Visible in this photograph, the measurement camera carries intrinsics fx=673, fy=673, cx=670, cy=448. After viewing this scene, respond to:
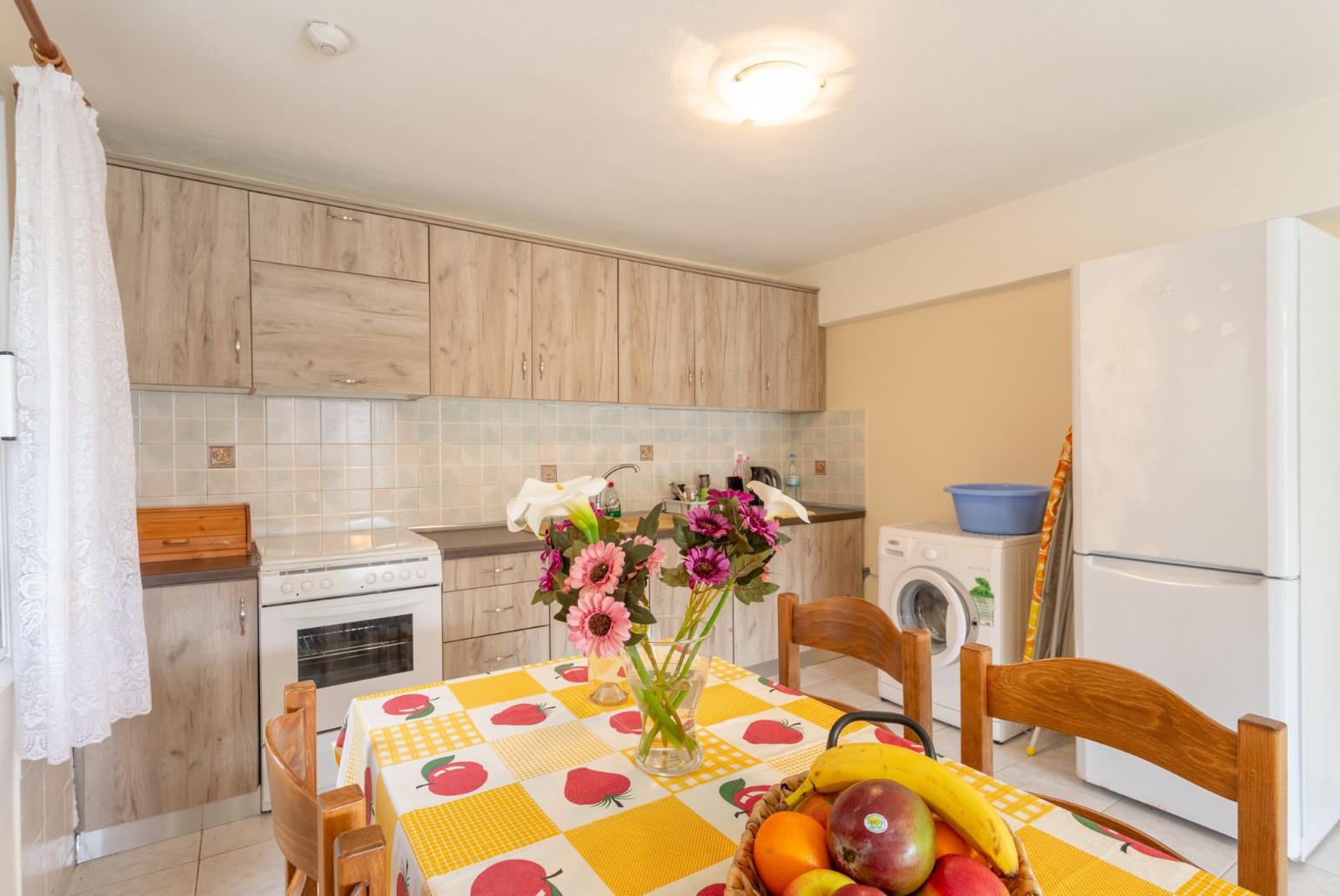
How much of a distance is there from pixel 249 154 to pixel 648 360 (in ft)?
6.11

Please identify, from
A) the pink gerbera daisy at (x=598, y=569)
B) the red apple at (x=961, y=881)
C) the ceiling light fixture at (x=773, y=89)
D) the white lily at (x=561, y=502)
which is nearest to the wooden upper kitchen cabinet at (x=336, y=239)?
the ceiling light fixture at (x=773, y=89)

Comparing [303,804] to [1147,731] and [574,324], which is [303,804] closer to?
[1147,731]

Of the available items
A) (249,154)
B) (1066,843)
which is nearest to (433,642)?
(249,154)

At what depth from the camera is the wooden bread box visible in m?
2.37

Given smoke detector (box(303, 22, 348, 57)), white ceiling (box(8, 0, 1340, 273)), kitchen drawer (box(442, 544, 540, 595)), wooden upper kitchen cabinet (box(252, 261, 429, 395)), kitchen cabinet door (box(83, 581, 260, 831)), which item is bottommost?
kitchen cabinet door (box(83, 581, 260, 831))

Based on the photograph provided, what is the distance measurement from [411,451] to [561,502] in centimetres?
242

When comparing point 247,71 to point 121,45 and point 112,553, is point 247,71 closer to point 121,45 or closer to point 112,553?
point 121,45

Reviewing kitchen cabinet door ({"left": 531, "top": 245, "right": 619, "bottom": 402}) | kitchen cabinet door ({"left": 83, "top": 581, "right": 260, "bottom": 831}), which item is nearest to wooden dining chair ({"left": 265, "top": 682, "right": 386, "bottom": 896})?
kitchen cabinet door ({"left": 83, "top": 581, "right": 260, "bottom": 831})

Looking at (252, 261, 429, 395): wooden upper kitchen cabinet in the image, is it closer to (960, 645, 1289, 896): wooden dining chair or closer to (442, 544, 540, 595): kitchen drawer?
(442, 544, 540, 595): kitchen drawer

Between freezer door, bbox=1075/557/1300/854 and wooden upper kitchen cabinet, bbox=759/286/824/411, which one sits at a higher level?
wooden upper kitchen cabinet, bbox=759/286/824/411

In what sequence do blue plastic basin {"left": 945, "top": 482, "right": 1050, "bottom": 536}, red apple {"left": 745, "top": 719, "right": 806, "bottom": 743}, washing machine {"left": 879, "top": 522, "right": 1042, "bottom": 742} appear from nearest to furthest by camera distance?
1. red apple {"left": 745, "top": 719, "right": 806, "bottom": 743}
2. washing machine {"left": 879, "top": 522, "right": 1042, "bottom": 742}
3. blue plastic basin {"left": 945, "top": 482, "right": 1050, "bottom": 536}

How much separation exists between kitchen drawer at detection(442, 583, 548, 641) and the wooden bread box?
2.56 feet

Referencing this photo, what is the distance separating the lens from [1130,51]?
1891mm

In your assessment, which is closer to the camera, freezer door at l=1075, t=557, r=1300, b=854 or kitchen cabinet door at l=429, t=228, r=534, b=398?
freezer door at l=1075, t=557, r=1300, b=854
